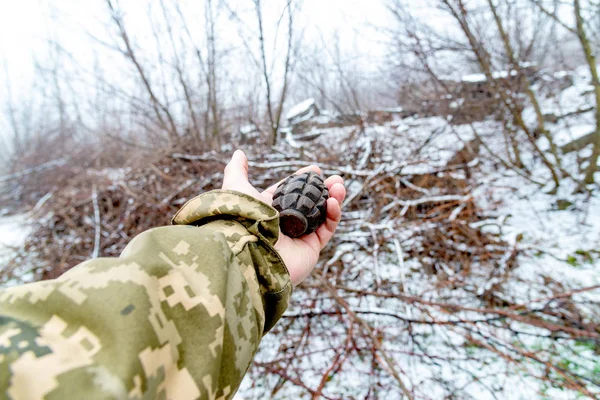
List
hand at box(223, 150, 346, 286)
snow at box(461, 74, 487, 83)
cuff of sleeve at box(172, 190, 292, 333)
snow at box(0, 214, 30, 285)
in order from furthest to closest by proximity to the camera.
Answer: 1. snow at box(461, 74, 487, 83)
2. snow at box(0, 214, 30, 285)
3. hand at box(223, 150, 346, 286)
4. cuff of sleeve at box(172, 190, 292, 333)

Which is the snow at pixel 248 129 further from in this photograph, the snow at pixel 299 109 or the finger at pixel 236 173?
the finger at pixel 236 173

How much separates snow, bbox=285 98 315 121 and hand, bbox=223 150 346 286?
22.5 feet

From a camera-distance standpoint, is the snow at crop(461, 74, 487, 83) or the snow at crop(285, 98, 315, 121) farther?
the snow at crop(285, 98, 315, 121)

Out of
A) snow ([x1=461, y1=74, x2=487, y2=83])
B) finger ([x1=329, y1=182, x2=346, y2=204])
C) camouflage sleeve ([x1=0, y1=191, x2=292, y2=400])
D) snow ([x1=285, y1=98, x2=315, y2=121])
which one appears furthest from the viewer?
snow ([x1=285, y1=98, x2=315, y2=121])

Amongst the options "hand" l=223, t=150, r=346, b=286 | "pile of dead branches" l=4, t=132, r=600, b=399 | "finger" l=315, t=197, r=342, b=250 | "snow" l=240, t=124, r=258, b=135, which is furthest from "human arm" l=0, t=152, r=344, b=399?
"snow" l=240, t=124, r=258, b=135

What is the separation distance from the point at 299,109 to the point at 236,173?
744 cm

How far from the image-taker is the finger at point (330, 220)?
157 centimetres

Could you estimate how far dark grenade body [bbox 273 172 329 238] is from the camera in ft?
4.76

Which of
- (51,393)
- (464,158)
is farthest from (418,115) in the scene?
(51,393)

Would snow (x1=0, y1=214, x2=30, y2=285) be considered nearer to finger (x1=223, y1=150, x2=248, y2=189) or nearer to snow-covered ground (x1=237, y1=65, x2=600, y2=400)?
snow-covered ground (x1=237, y1=65, x2=600, y2=400)

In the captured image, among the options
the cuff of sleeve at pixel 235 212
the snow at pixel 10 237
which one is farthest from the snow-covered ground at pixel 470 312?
the snow at pixel 10 237

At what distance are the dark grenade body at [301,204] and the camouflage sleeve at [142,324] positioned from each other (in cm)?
42

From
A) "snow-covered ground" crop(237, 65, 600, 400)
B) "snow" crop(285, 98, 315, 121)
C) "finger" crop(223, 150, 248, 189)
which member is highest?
"snow" crop(285, 98, 315, 121)

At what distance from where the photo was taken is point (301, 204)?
1.47 m
